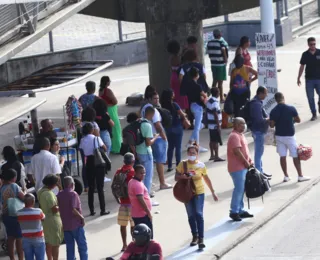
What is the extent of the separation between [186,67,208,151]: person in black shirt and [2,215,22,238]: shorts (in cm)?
600

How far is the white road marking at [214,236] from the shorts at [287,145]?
1546 mm

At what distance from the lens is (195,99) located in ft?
66.6

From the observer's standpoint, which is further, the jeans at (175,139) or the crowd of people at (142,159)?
the jeans at (175,139)

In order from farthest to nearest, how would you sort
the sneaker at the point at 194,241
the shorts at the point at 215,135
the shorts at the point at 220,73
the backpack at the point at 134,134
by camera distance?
the shorts at the point at 220,73, the shorts at the point at 215,135, the backpack at the point at 134,134, the sneaker at the point at 194,241

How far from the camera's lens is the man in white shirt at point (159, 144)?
18.1m

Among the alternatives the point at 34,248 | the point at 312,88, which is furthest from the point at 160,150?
the point at 312,88

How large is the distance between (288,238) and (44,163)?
11.8ft

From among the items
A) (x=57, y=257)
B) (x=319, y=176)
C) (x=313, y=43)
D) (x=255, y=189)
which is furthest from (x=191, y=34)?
(x=57, y=257)

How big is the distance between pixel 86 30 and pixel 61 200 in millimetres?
21254

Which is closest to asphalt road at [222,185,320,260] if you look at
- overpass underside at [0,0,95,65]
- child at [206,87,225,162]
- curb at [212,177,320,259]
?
curb at [212,177,320,259]

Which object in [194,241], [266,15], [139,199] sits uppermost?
[266,15]

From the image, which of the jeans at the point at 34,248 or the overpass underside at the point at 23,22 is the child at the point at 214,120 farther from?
the jeans at the point at 34,248

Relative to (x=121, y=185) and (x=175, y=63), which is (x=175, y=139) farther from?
(x=121, y=185)

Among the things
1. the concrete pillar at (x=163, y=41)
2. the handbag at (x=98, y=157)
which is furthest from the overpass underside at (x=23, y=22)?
the concrete pillar at (x=163, y=41)
